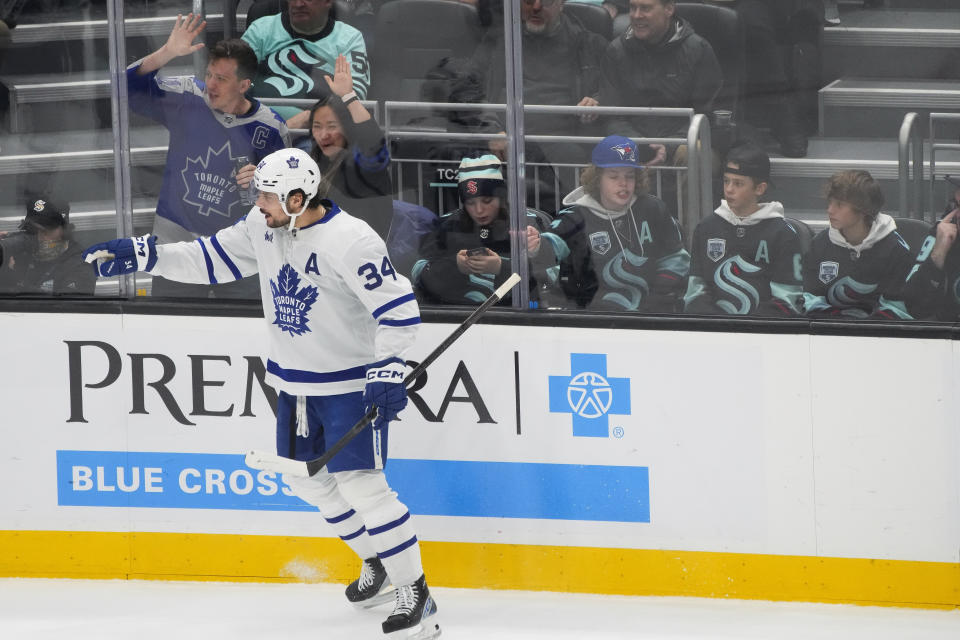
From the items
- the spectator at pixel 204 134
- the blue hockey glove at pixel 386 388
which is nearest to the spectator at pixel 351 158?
the spectator at pixel 204 134

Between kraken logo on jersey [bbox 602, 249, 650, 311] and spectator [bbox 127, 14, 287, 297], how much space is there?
1024 mm

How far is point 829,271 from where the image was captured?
3.66 m

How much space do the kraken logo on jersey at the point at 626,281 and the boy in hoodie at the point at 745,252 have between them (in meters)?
0.14

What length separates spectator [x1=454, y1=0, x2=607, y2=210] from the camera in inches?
147

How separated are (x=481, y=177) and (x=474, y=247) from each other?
204 mm

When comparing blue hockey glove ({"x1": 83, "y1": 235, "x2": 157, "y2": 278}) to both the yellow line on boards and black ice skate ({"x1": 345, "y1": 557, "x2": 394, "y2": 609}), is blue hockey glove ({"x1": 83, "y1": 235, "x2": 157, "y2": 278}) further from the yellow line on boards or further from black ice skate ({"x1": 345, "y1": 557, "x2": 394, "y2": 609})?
black ice skate ({"x1": 345, "y1": 557, "x2": 394, "y2": 609})

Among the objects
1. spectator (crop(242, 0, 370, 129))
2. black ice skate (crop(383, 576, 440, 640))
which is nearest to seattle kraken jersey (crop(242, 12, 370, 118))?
spectator (crop(242, 0, 370, 129))

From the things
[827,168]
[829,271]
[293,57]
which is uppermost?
[293,57]

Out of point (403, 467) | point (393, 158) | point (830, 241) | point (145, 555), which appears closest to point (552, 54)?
point (393, 158)

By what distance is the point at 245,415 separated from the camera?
3967mm

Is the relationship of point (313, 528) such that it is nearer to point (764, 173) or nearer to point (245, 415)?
A: point (245, 415)

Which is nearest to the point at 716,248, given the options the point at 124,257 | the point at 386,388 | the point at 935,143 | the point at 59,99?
the point at 935,143

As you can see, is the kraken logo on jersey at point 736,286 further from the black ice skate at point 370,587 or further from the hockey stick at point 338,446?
the black ice skate at point 370,587

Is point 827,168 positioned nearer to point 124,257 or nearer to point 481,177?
point 481,177
